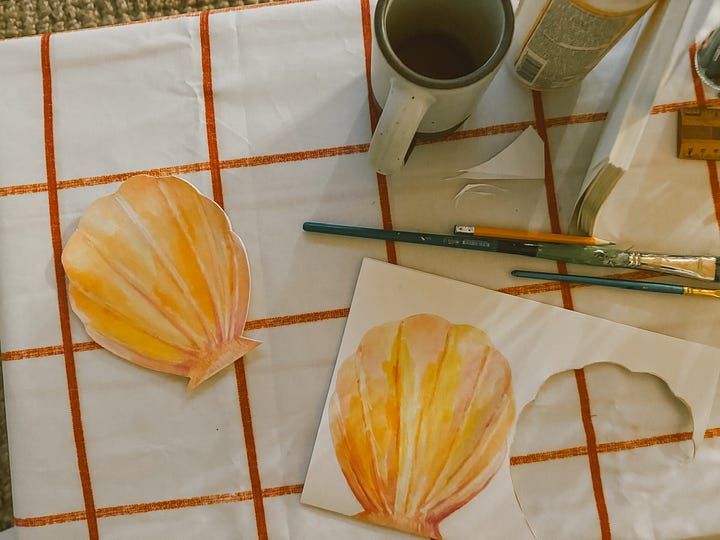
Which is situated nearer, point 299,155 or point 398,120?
point 398,120

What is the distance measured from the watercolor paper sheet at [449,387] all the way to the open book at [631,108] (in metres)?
0.10

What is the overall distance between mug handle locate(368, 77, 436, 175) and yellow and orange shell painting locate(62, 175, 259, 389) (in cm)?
15

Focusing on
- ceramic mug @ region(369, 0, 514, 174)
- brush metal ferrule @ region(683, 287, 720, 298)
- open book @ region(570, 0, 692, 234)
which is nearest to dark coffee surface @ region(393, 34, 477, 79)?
ceramic mug @ region(369, 0, 514, 174)

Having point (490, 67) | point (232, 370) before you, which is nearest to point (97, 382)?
point (232, 370)

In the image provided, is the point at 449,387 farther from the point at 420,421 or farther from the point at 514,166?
the point at 514,166

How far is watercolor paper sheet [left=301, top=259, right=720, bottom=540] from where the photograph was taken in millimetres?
501

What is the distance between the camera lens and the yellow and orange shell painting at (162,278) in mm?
511

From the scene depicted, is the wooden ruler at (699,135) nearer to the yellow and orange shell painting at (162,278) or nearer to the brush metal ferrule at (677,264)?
the brush metal ferrule at (677,264)

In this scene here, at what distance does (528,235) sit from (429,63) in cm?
16

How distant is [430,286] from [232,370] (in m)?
0.18

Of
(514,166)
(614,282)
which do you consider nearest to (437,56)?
(514,166)

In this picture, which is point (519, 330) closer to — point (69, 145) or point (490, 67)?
point (490, 67)

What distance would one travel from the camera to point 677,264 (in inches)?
19.9

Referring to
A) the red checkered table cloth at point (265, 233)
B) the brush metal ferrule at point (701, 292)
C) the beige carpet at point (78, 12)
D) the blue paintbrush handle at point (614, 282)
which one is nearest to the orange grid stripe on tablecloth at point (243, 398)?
the red checkered table cloth at point (265, 233)
